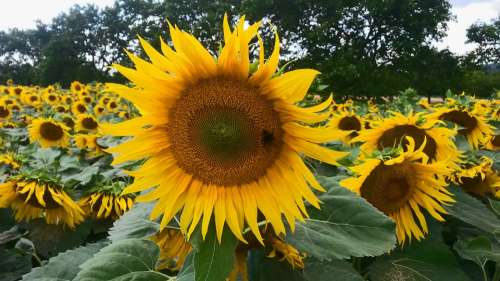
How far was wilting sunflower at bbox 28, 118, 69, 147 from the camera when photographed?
5.36 metres

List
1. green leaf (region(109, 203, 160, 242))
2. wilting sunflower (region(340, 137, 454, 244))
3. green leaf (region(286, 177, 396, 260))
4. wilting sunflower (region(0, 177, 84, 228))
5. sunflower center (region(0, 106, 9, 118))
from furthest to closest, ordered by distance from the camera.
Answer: sunflower center (region(0, 106, 9, 118)) → wilting sunflower (region(0, 177, 84, 228)) → wilting sunflower (region(340, 137, 454, 244)) → green leaf (region(109, 203, 160, 242)) → green leaf (region(286, 177, 396, 260))

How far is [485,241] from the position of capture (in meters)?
1.77

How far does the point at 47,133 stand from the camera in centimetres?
544

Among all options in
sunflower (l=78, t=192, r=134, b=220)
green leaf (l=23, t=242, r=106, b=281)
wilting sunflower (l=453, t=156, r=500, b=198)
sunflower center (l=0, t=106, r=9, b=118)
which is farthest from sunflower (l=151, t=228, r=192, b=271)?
sunflower center (l=0, t=106, r=9, b=118)

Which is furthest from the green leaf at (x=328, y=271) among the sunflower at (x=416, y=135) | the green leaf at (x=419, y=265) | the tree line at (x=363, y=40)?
the tree line at (x=363, y=40)

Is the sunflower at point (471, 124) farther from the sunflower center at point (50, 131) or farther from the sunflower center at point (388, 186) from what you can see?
the sunflower center at point (50, 131)

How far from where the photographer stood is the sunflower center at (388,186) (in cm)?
183

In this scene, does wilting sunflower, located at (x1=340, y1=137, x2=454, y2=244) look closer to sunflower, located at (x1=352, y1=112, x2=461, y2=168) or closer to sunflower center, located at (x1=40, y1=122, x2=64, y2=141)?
sunflower, located at (x1=352, y1=112, x2=461, y2=168)

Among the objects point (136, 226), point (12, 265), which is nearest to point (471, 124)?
point (136, 226)

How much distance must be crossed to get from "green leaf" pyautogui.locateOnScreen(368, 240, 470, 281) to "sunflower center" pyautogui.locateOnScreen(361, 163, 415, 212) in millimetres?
189

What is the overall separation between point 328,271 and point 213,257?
0.43m

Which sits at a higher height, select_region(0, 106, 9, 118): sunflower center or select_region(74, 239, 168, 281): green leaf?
select_region(0, 106, 9, 118): sunflower center

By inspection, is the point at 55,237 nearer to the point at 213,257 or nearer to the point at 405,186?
the point at 213,257

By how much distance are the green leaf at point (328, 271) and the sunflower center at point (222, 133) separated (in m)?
0.33
